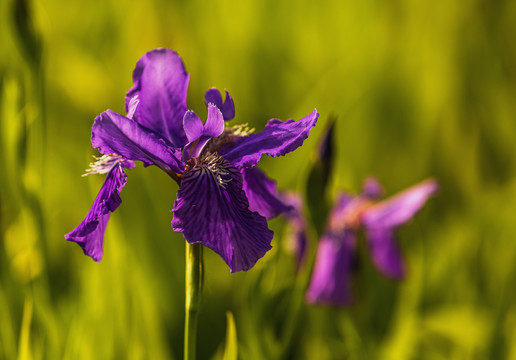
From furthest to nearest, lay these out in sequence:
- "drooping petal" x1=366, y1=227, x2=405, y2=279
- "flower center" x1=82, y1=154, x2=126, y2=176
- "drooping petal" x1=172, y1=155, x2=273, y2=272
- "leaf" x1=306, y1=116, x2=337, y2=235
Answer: "drooping petal" x1=366, y1=227, x2=405, y2=279 < "leaf" x1=306, y1=116, x2=337, y2=235 < "flower center" x1=82, y1=154, x2=126, y2=176 < "drooping petal" x1=172, y1=155, x2=273, y2=272

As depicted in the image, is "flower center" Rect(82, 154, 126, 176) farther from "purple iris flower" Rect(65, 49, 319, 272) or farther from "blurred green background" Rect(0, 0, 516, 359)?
"blurred green background" Rect(0, 0, 516, 359)

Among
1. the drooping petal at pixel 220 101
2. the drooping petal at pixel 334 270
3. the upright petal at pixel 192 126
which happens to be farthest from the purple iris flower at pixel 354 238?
the upright petal at pixel 192 126

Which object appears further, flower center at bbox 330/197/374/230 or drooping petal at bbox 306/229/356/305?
flower center at bbox 330/197/374/230

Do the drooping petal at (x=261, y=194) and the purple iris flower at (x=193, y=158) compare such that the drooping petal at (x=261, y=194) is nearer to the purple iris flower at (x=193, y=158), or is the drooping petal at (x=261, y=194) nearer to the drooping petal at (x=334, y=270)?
the purple iris flower at (x=193, y=158)

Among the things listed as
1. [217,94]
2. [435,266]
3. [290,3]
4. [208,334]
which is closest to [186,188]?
[217,94]

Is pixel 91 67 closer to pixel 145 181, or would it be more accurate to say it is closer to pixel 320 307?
pixel 145 181

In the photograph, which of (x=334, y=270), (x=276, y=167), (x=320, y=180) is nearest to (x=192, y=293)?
(x=320, y=180)

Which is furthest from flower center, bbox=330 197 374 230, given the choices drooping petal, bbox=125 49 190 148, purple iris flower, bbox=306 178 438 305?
drooping petal, bbox=125 49 190 148
